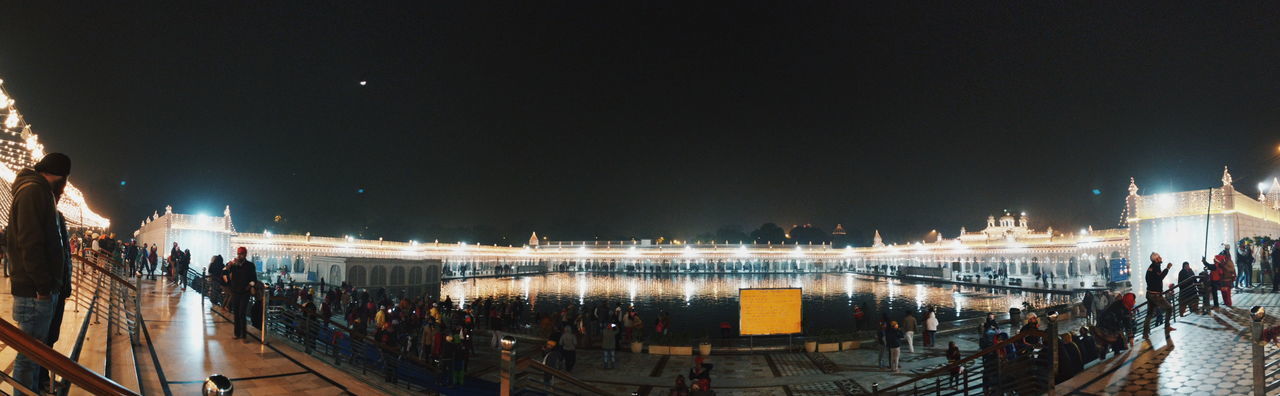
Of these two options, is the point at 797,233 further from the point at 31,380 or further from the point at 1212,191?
the point at 31,380

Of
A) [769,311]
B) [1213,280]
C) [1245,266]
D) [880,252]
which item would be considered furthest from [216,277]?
[880,252]

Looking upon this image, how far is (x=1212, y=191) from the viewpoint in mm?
20750

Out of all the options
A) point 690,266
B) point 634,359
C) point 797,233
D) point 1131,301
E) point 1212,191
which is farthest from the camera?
point 797,233

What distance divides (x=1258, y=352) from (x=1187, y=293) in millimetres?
9537

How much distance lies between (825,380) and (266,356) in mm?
11394

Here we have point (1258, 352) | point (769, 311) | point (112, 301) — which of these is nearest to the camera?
point (1258, 352)

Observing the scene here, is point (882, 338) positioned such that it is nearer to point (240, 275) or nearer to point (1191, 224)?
point (240, 275)

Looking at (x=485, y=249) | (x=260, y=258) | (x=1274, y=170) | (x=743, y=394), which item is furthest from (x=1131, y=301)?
(x=485, y=249)

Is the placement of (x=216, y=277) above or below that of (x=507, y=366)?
above

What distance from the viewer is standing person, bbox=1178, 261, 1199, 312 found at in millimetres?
12993

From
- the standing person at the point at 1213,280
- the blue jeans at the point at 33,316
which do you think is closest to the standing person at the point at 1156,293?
the standing person at the point at 1213,280

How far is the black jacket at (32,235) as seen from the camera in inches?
151

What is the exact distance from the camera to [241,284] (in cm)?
944

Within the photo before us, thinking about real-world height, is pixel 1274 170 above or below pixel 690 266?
above
